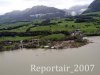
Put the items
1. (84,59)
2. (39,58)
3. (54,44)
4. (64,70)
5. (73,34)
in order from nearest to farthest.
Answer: (64,70) < (84,59) < (39,58) < (54,44) < (73,34)

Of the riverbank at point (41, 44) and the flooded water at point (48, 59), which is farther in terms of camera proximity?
the riverbank at point (41, 44)

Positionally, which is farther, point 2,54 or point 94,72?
point 2,54

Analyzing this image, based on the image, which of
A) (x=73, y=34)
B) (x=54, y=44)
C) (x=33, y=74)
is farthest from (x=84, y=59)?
(x=73, y=34)

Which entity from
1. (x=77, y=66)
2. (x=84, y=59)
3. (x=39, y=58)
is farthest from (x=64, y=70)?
(x=39, y=58)

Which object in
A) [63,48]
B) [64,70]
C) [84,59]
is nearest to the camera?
[64,70]

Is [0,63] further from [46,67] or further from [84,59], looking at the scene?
[84,59]

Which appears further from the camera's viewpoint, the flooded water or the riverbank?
the riverbank

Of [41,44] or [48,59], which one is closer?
[48,59]
